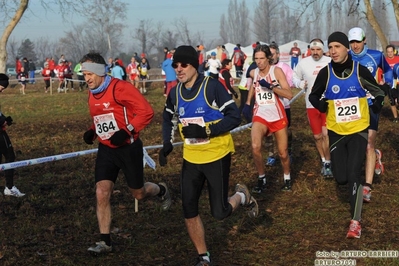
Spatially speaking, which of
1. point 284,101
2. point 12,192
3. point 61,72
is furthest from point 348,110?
point 61,72

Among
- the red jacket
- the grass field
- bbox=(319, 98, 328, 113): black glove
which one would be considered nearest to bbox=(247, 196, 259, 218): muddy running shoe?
the grass field

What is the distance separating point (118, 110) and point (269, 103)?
3.05 metres

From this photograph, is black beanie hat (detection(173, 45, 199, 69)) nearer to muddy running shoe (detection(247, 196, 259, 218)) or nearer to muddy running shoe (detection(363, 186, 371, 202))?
muddy running shoe (detection(247, 196, 259, 218))

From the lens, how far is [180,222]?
746 centimetres

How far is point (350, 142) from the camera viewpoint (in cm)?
683

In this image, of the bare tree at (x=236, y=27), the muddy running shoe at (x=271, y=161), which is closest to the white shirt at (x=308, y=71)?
the muddy running shoe at (x=271, y=161)

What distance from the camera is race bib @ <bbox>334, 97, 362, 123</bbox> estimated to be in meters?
6.89

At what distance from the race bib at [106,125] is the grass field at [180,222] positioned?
125 centimetres

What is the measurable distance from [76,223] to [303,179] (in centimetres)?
400

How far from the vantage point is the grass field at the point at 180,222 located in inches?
244

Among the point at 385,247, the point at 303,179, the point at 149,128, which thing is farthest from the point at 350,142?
the point at 149,128

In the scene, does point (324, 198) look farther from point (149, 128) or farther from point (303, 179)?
point (149, 128)

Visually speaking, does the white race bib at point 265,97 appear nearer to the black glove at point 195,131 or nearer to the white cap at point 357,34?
the white cap at point 357,34

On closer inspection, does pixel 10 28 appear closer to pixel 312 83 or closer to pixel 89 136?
pixel 312 83
